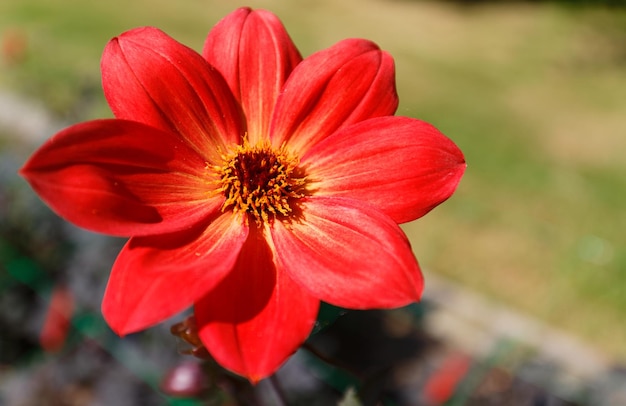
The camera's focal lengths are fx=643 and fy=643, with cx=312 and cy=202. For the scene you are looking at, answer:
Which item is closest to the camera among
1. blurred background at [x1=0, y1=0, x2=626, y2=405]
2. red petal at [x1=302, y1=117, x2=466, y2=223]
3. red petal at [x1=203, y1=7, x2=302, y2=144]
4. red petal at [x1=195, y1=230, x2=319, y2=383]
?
red petal at [x1=195, y1=230, x2=319, y2=383]

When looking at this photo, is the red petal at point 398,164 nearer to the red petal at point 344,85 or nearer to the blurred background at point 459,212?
the red petal at point 344,85

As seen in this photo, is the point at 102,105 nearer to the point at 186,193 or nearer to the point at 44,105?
the point at 44,105

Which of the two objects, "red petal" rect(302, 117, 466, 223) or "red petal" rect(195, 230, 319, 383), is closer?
"red petal" rect(195, 230, 319, 383)

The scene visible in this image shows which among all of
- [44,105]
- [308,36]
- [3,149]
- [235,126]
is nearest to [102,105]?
[44,105]

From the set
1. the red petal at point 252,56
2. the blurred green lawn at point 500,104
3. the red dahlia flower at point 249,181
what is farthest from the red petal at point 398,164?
the blurred green lawn at point 500,104

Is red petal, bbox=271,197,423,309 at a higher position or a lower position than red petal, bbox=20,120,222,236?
lower

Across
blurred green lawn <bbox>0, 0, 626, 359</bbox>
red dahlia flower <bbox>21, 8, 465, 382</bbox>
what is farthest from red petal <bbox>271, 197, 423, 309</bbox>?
blurred green lawn <bbox>0, 0, 626, 359</bbox>

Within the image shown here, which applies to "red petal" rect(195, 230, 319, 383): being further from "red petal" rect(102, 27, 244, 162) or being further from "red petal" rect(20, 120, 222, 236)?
"red petal" rect(102, 27, 244, 162)
